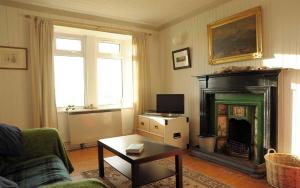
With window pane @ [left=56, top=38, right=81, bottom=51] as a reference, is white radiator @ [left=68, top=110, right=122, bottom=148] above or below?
below

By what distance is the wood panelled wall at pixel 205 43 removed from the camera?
2.68 m

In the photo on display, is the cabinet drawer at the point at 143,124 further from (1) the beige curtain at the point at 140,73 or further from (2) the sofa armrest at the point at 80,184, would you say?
(2) the sofa armrest at the point at 80,184

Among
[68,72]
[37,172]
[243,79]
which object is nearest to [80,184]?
[37,172]

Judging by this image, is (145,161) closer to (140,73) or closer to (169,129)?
(169,129)

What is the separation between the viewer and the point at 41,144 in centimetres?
229

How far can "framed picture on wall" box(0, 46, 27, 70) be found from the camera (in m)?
3.38

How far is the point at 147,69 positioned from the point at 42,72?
2032mm

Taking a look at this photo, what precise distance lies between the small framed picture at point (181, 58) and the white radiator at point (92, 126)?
1506 mm

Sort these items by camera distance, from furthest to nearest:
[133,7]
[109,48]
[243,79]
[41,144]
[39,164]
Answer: [109,48] < [133,7] < [243,79] < [41,144] < [39,164]

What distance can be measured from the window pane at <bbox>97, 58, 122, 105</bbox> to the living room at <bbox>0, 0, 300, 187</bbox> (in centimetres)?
5

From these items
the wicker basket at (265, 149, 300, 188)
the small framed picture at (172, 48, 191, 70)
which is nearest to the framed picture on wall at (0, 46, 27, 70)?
the small framed picture at (172, 48, 191, 70)

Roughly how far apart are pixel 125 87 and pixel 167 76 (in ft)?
3.17

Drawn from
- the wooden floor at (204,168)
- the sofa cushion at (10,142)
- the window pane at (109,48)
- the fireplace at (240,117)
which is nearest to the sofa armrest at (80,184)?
the sofa cushion at (10,142)

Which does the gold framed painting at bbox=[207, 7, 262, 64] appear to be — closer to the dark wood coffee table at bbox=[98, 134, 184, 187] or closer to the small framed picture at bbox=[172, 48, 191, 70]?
the small framed picture at bbox=[172, 48, 191, 70]
